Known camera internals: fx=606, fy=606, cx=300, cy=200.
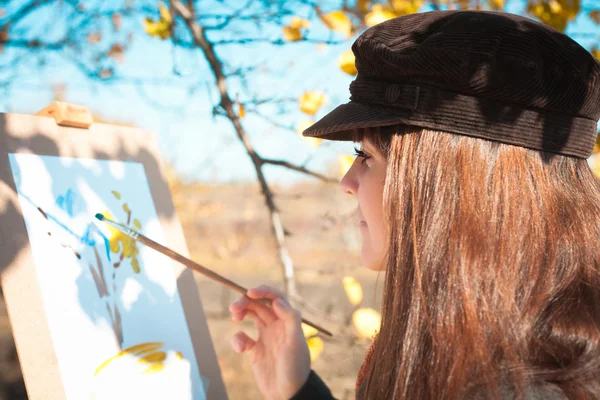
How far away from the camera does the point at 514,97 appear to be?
3.18 feet

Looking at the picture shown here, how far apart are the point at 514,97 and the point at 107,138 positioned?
923 mm

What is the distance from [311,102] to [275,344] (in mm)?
822

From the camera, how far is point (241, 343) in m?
1.39

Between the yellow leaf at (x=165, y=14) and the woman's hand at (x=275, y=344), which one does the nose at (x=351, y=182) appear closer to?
the woman's hand at (x=275, y=344)

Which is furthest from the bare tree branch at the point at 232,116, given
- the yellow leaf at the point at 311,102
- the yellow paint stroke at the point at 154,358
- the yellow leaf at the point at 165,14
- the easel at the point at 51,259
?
the yellow paint stroke at the point at 154,358

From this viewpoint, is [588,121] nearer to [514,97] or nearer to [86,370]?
[514,97]

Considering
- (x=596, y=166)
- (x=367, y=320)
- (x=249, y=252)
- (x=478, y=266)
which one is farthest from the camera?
(x=249, y=252)

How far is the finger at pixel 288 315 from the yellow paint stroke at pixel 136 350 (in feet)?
0.87

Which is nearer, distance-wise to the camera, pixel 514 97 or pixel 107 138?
pixel 514 97

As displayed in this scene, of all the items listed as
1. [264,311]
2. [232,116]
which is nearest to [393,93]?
[264,311]

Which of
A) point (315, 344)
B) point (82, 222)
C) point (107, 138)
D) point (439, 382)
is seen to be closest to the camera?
point (439, 382)

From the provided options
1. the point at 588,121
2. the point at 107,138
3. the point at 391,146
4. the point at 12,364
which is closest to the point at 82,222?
the point at 107,138

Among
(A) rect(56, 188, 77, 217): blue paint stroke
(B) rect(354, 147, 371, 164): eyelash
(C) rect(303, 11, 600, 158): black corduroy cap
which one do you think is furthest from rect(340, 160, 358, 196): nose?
(A) rect(56, 188, 77, 217): blue paint stroke

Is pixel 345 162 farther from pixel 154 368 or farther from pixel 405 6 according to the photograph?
pixel 154 368
